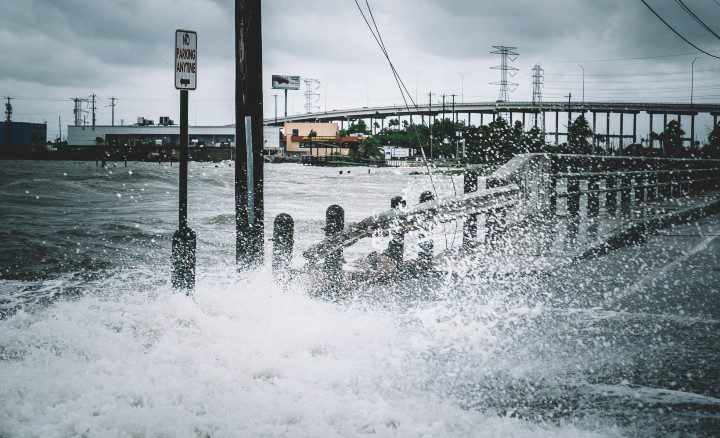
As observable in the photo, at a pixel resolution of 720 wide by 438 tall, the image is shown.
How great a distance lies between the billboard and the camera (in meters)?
174

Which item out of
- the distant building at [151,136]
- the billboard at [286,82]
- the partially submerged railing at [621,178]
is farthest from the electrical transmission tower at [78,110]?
the partially submerged railing at [621,178]

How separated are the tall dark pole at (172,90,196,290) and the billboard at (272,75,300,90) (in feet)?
564

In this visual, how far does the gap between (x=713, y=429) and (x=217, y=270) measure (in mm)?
8469

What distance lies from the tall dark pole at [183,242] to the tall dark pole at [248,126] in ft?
1.95

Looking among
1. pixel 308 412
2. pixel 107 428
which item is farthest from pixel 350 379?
pixel 107 428

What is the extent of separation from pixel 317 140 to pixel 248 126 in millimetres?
142067

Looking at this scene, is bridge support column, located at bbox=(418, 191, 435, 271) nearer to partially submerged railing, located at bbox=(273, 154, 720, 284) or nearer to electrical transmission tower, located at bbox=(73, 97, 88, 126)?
partially submerged railing, located at bbox=(273, 154, 720, 284)

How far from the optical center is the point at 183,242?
6.39 metres

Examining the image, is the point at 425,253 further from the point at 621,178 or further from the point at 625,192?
the point at 625,192

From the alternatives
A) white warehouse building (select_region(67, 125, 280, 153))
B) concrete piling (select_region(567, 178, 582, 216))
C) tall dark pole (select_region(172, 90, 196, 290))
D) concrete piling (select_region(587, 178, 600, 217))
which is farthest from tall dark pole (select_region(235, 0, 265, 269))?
white warehouse building (select_region(67, 125, 280, 153))

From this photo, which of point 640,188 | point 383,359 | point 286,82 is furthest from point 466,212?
point 286,82

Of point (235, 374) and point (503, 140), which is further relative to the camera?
point (503, 140)

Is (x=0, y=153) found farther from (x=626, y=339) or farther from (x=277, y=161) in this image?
(x=626, y=339)

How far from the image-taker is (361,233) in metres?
5.64
